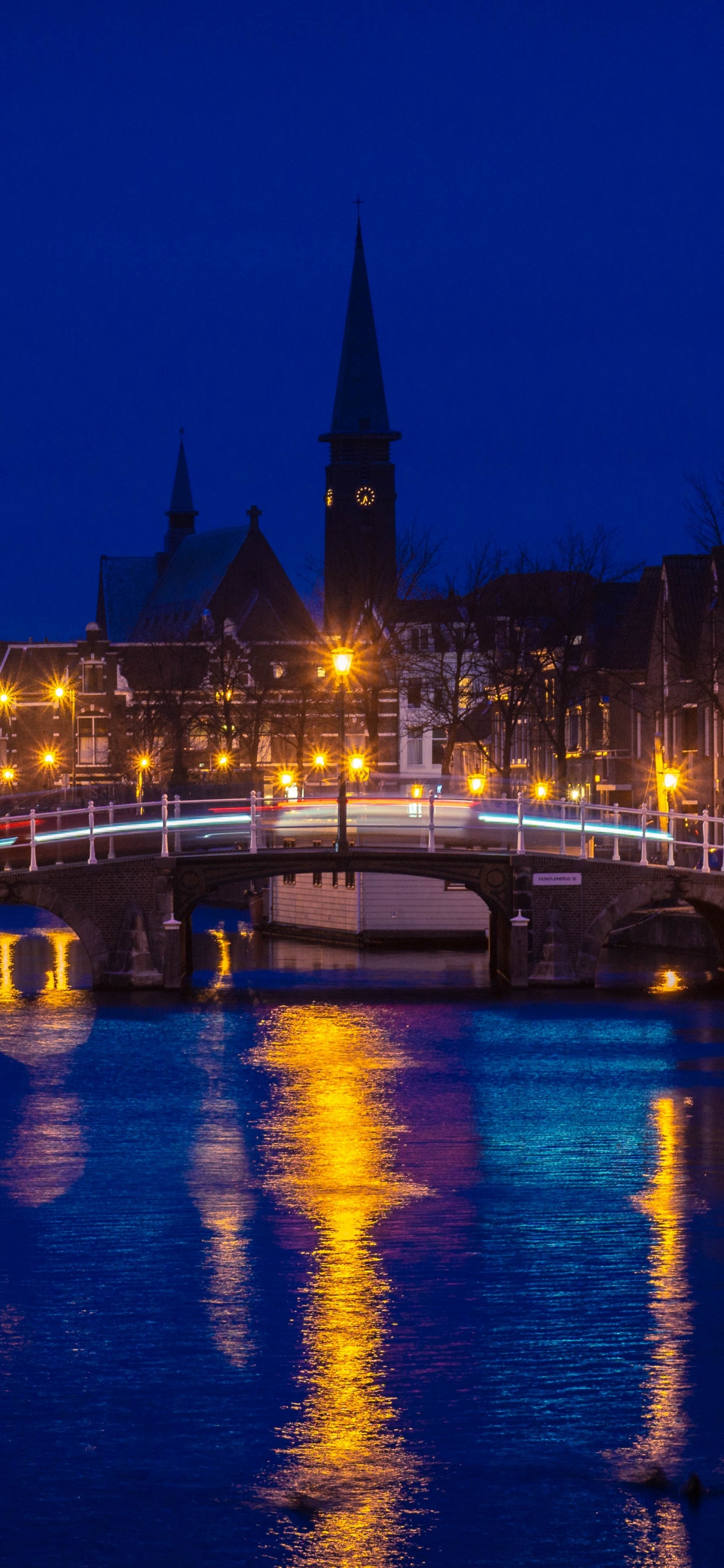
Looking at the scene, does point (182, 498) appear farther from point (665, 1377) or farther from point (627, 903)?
point (665, 1377)

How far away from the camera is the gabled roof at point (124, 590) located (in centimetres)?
16171

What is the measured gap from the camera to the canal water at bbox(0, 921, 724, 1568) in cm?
1391

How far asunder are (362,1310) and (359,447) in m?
104

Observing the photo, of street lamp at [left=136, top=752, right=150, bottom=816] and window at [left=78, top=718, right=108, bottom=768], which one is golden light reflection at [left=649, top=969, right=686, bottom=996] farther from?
window at [left=78, top=718, right=108, bottom=768]

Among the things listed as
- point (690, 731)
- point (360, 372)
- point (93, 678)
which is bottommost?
point (690, 731)

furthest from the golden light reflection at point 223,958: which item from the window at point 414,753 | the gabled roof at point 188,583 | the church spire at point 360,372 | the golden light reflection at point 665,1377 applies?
the gabled roof at point 188,583

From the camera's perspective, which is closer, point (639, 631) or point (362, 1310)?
point (362, 1310)

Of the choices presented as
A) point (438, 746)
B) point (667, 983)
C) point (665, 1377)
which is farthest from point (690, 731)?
point (665, 1377)

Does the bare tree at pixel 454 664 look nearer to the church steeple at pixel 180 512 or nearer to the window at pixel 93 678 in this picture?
the window at pixel 93 678

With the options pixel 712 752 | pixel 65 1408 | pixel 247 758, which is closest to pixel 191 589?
pixel 247 758

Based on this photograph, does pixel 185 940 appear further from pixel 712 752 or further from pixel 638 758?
pixel 638 758

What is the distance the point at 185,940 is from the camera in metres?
46.8

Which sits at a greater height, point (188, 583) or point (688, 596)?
point (188, 583)

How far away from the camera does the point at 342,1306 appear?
736 inches
